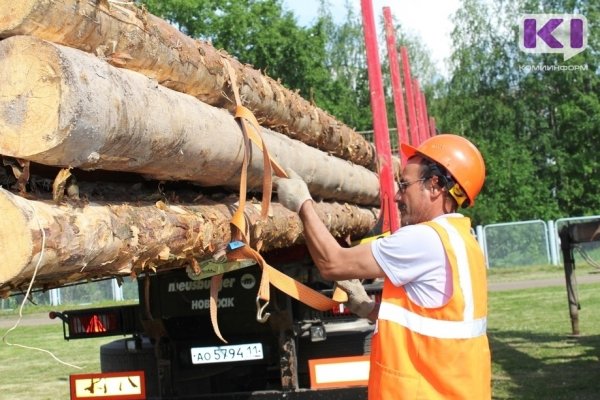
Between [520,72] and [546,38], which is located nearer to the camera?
[546,38]

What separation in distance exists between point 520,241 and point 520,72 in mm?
15773

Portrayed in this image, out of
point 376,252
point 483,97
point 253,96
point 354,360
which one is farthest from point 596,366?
point 483,97

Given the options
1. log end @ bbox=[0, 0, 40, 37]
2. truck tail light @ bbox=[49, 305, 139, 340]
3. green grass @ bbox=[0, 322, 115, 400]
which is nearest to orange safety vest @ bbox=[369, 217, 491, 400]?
log end @ bbox=[0, 0, 40, 37]

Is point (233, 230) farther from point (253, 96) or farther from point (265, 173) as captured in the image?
point (253, 96)

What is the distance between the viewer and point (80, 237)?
3307mm

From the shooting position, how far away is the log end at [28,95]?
3188 millimetres

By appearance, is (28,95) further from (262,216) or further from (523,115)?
(523,115)

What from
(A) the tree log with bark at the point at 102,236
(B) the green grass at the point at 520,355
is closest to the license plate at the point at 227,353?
(A) the tree log with bark at the point at 102,236

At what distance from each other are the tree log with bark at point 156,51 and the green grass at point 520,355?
532 cm

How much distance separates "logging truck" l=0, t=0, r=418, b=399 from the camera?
322cm

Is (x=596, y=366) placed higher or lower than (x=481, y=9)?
lower

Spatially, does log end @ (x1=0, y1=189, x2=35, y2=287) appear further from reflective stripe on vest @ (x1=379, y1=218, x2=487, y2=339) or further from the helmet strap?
the helmet strap

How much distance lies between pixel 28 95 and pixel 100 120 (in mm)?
240

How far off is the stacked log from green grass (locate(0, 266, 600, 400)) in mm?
6320
